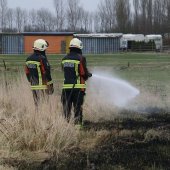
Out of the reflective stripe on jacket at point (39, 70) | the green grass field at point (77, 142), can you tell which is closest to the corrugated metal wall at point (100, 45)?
the reflective stripe on jacket at point (39, 70)

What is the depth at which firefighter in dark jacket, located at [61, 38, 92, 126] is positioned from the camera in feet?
28.8

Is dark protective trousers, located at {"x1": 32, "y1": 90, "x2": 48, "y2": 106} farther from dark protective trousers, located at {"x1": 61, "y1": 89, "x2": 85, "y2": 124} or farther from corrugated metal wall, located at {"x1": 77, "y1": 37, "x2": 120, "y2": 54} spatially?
corrugated metal wall, located at {"x1": 77, "y1": 37, "x2": 120, "y2": 54}

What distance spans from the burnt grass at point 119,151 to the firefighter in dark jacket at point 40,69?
1171 mm

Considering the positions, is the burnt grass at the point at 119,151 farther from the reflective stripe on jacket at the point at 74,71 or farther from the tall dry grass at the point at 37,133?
the reflective stripe on jacket at the point at 74,71

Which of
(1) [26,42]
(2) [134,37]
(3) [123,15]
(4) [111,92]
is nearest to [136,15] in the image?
(3) [123,15]

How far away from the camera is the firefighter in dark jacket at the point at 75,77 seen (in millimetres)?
8766

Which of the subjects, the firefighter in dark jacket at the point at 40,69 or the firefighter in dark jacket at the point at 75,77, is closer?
the firefighter in dark jacket at the point at 75,77

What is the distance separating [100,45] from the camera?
6650 cm

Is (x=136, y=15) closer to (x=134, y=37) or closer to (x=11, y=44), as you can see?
(x=134, y=37)

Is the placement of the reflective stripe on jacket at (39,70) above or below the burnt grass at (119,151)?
above

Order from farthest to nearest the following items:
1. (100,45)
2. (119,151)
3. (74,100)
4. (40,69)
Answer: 1. (100,45)
2. (40,69)
3. (74,100)
4. (119,151)

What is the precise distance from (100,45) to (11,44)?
13.3m

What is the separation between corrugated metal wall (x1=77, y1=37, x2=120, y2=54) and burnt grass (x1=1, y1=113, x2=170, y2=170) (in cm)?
5474

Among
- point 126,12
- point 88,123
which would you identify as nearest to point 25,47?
point 126,12
